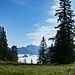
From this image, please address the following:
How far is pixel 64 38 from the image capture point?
50.7 meters

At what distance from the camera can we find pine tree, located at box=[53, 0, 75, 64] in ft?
164

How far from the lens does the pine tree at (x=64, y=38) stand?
49.9 meters

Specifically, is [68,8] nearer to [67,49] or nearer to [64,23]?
[64,23]

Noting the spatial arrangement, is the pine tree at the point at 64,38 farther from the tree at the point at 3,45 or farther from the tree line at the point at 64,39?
the tree at the point at 3,45

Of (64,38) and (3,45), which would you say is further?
(3,45)

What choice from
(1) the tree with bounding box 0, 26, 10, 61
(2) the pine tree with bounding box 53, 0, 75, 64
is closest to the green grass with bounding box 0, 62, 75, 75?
(2) the pine tree with bounding box 53, 0, 75, 64

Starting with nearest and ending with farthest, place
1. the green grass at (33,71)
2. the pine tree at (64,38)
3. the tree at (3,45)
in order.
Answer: the green grass at (33,71), the pine tree at (64,38), the tree at (3,45)

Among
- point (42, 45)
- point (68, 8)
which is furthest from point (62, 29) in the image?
point (42, 45)

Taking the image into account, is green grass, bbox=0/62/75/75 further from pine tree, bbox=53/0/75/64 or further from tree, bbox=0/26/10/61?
tree, bbox=0/26/10/61

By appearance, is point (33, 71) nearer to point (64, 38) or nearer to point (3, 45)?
point (64, 38)

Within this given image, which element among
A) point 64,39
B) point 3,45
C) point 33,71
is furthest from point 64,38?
point 3,45

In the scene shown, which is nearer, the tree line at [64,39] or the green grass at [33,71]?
the green grass at [33,71]

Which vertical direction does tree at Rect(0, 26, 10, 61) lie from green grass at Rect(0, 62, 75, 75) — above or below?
above

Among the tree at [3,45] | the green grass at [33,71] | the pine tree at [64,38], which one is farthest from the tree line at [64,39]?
the tree at [3,45]
